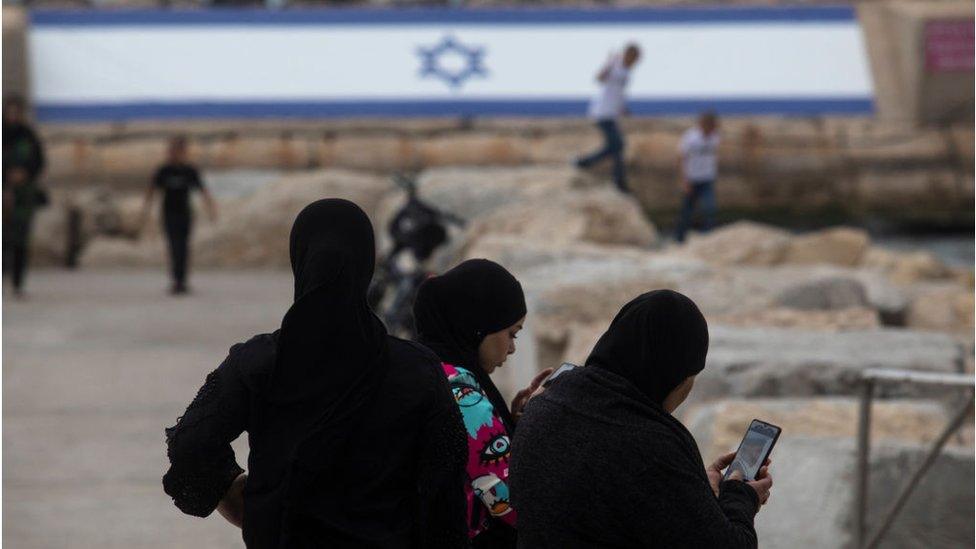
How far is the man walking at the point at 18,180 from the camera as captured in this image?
13.1 m

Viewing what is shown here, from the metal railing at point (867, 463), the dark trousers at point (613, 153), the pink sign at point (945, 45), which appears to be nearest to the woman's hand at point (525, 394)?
the metal railing at point (867, 463)

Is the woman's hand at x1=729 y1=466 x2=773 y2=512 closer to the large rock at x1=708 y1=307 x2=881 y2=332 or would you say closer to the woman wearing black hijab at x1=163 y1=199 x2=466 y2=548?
the woman wearing black hijab at x1=163 y1=199 x2=466 y2=548

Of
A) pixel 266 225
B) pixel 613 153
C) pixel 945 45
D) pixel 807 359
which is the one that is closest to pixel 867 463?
pixel 807 359

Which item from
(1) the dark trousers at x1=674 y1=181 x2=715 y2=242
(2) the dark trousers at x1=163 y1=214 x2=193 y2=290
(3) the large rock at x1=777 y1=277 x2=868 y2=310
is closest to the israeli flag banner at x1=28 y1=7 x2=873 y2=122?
(1) the dark trousers at x1=674 y1=181 x2=715 y2=242

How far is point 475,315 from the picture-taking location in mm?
3816

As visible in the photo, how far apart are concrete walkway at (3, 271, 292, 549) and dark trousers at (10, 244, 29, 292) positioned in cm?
18

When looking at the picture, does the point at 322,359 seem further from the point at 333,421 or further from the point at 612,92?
the point at 612,92

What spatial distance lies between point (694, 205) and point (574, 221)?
3236 millimetres

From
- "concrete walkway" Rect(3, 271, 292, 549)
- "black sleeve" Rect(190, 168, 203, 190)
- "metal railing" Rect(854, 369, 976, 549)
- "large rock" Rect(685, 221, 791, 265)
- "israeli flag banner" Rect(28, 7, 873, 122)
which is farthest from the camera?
"israeli flag banner" Rect(28, 7, 873, 122)

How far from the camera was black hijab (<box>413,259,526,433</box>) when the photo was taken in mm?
3809

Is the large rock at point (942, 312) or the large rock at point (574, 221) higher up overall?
the large rock at point (942, 312)

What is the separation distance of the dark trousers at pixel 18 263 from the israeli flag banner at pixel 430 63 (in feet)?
18.5

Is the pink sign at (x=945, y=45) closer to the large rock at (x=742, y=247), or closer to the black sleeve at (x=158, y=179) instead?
the large rock at (x=742, y=247)

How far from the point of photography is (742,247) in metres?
12.8
